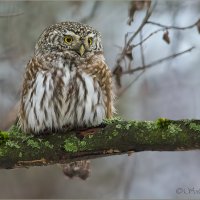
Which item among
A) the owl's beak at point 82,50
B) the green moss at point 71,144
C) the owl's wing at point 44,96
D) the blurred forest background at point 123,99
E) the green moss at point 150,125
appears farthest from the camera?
the blurred forest background at point 123,99

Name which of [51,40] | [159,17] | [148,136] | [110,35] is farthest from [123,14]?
[148,136]

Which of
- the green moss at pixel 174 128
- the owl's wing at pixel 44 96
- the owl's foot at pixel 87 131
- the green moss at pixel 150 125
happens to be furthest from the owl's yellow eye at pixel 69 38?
the green moss at pixel 174 128

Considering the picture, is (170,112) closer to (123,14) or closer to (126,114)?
(126,114)

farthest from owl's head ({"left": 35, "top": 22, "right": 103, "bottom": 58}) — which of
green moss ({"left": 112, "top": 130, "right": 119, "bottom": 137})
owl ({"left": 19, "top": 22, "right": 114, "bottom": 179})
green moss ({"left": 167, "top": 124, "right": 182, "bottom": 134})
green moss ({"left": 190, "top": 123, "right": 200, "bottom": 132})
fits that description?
green moss ({"left": 190, "top": 123, "right": 200, "bottom": 132})

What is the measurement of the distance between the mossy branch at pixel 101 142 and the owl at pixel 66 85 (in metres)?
0.18

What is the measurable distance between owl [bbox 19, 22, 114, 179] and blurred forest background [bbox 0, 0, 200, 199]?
116 centimetres

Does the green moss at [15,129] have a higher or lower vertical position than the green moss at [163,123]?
higher

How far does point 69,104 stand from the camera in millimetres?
4250

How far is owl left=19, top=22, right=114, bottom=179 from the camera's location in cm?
424

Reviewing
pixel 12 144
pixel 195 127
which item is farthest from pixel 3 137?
pixel 195 127

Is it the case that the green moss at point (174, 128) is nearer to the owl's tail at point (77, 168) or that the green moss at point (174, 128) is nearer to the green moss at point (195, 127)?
the green moss at point (195, 127)

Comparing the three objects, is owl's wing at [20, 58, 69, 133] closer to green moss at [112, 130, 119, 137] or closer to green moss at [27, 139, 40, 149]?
green moss at [27, 139, 40, 149]

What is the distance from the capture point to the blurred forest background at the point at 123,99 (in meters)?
5.68

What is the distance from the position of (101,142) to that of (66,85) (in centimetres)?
54
